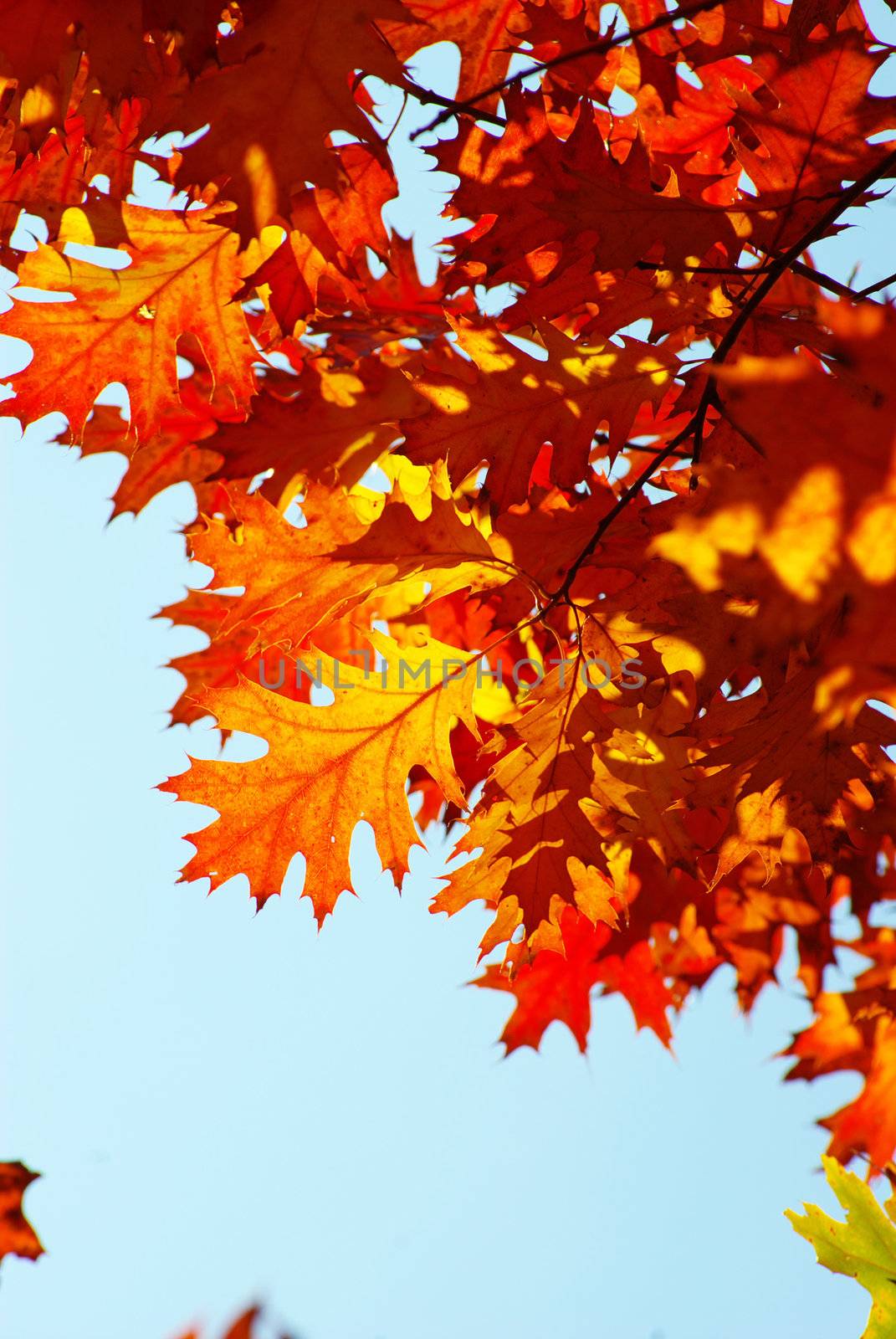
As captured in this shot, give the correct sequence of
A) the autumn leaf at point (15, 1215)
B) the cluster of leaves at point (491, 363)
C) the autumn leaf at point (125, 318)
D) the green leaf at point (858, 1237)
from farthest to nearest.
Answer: the autumn leaf at point (125, 318)
the green leaf at point (858, 1237)
the autumn leaf at point (15, 1215)
the cluster of leaves at point (491, 363)

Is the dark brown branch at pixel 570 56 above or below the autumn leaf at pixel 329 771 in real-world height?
above

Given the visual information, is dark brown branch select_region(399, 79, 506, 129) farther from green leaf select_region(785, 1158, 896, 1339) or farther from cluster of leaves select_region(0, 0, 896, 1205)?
green leaf select_region(785, 1158, 896, 1339)

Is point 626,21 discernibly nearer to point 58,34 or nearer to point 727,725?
point 58,34

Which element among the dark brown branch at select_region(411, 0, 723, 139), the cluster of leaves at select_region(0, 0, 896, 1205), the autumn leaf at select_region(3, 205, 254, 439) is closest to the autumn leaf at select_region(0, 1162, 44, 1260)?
A: the cluster of leaves at select_region(0, 0, 896, 1205)

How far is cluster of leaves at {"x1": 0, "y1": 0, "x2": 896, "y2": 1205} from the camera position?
141cm

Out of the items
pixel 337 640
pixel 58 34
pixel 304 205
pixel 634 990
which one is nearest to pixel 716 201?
pixel 304 205

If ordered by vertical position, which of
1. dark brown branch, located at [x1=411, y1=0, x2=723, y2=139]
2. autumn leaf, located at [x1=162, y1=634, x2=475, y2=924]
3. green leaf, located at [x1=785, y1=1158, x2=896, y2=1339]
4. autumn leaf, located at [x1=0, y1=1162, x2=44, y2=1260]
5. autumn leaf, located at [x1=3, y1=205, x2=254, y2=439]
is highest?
autumn leaf, located at [x1=3, y1=205, x2=254, y2=439]

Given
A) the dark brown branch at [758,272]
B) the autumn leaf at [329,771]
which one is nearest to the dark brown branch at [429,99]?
the dark brown branch at [758,272]

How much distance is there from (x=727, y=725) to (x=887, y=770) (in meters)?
0.28

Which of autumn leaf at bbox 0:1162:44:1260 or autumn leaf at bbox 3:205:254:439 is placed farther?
autumn leaf at bbox 3:205:254:439

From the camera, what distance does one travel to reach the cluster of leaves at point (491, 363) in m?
1.41

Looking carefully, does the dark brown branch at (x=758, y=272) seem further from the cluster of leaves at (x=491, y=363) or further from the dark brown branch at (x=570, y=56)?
the dark brown branch at (x=570, y=56)

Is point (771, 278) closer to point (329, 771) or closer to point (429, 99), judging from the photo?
point (429, 99)

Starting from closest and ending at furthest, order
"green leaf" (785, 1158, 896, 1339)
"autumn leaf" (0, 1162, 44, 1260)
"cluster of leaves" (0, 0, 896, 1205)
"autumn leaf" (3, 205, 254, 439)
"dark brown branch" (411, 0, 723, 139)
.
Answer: "dark brown branch" (411, 0, 723, 139)
"cluster of leaves" (0, 0, 896, 1205)
"autumn leaf" (0, 1162, 44, 1260)
"green leaf" (785, 1158, 896, 1339)
"autumn leaf" (3, 205, 254, 439)
